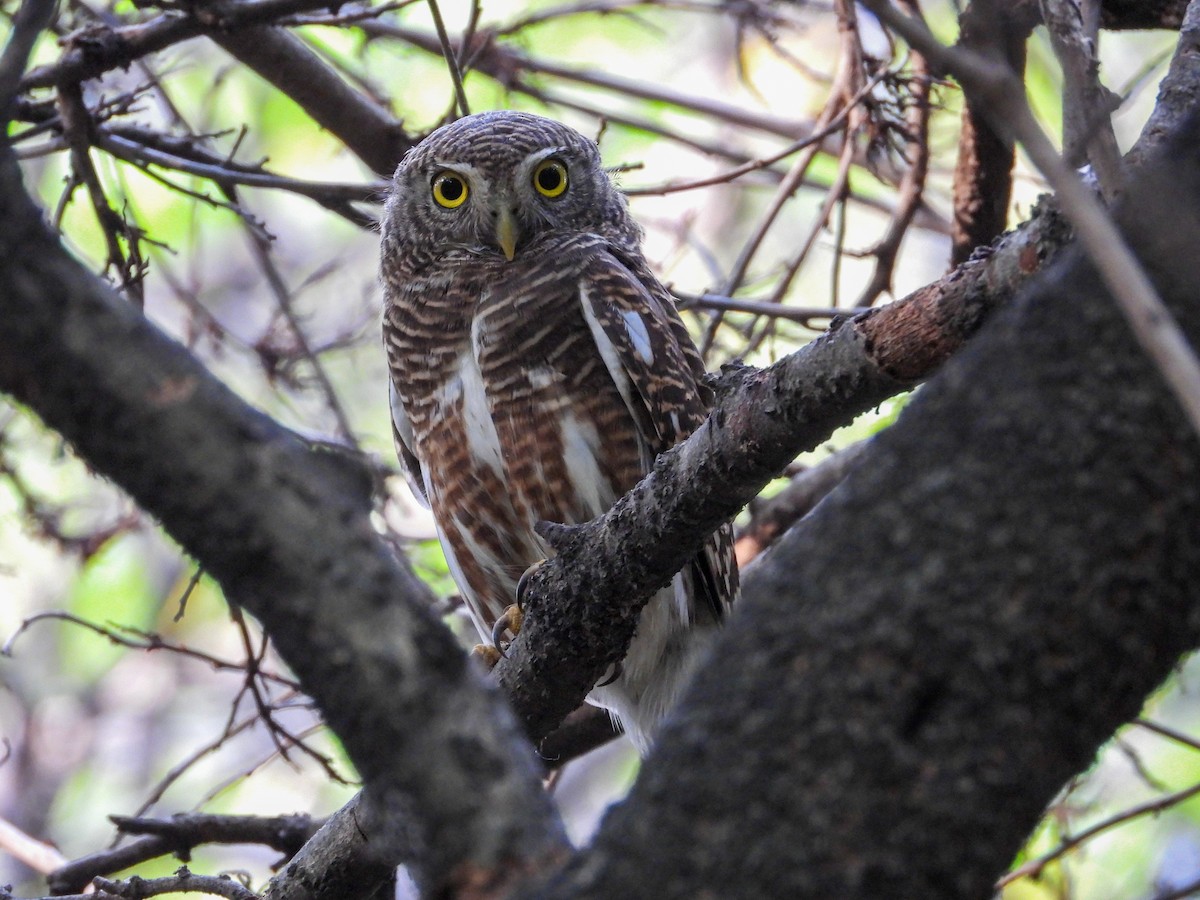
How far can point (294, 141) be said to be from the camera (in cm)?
848

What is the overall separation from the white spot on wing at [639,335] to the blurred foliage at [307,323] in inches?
20.4

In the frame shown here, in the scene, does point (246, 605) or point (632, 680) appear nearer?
point (246, 605)

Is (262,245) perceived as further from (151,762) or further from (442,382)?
(151,762)

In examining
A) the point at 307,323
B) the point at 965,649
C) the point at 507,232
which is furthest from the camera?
the point at 307,323

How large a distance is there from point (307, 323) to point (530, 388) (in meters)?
3.09

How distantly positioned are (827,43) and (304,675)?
10.4m

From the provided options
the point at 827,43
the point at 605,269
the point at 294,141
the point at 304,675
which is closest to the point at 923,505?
the point at 304,675

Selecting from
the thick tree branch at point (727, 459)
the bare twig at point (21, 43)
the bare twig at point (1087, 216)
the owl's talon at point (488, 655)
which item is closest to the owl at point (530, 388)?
the owl's talon at point (488, 655)

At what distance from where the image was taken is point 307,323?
6676mm

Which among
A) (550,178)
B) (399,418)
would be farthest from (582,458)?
(550,178)

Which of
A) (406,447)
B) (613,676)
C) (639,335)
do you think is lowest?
(613,676)

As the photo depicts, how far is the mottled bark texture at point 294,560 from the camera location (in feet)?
4.66

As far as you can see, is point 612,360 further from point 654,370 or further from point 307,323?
point 307,323

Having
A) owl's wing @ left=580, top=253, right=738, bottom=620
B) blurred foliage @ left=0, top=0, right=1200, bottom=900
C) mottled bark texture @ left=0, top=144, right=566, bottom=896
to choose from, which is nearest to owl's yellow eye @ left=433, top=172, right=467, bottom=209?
blurred foliage @ left=0, top=0, right=1200, bottom=900
